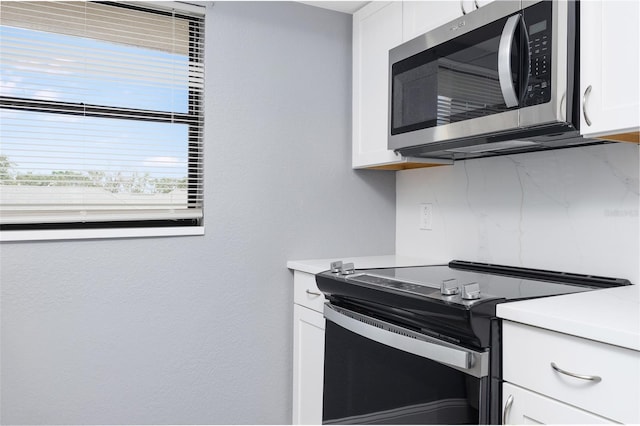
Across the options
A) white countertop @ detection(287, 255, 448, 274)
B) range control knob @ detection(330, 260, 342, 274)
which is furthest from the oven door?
white countertop @ detection(287, 255, 448, 274)

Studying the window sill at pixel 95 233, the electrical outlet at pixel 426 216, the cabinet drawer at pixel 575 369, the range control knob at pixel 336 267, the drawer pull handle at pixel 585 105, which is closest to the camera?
the cabinet drawer at pixel 575 369

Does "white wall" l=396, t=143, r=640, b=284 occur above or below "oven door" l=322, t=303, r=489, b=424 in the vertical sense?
above

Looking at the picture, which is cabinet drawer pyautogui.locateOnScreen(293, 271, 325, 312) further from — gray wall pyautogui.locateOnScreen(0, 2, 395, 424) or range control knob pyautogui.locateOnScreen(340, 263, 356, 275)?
range control knob pyautogui.locateOnScreen(340, 263, 356, 275)

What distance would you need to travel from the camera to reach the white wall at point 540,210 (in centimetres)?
156

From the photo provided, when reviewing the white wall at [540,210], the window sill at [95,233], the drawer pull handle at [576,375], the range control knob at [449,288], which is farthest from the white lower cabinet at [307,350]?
the drawer pull handle at [576,375]

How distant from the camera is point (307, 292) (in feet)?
6.84

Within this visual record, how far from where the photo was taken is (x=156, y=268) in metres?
1.95

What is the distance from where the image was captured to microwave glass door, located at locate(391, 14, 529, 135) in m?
1.43

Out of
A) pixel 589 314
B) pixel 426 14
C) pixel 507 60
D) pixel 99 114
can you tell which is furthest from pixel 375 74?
pixel 589 314

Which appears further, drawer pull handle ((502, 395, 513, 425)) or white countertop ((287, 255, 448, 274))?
white countertop ((287, 255, 448, 274))

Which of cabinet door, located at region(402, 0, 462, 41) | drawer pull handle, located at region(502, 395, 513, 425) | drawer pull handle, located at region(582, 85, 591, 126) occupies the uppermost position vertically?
cabinet door, located at region(402, 0, 462, 41)

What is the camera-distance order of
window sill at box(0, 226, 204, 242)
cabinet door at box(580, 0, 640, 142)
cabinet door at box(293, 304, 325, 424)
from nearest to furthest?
cabinet door at box(580, 0, 640, 142), window sill at box(0, 226, 204, 242), cabinet door at box(293, 304, 325, 424)

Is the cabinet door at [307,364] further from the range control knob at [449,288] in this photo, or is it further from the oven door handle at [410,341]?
the range control knob at [449,288]

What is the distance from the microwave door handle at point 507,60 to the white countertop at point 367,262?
858mm
